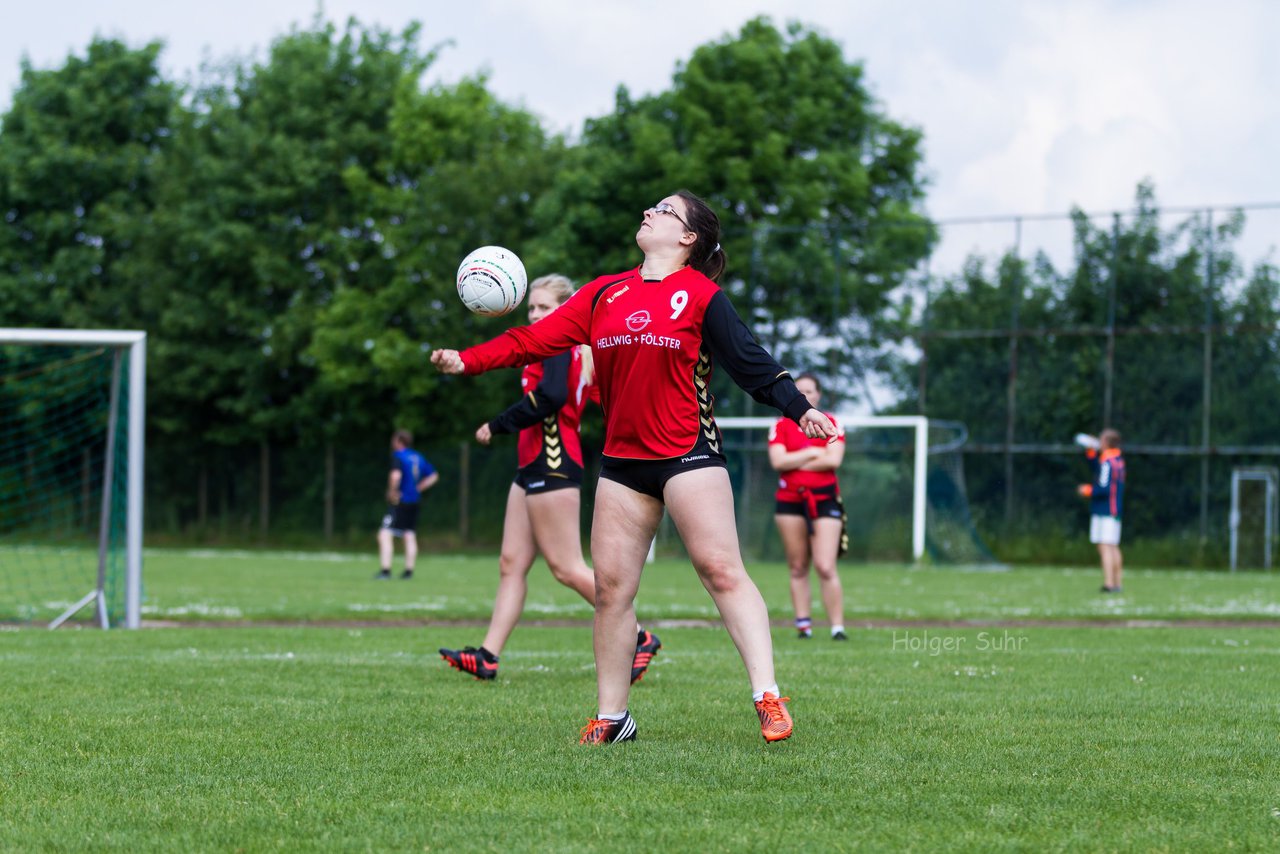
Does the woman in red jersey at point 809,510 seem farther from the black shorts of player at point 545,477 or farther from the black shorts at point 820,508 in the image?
the black shorts of player at point 545,477

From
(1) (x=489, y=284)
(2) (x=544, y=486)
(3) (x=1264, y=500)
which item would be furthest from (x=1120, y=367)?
(1) (x=489, y=284)

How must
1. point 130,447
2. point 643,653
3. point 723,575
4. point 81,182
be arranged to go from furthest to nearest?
point 81,182 < point 130,447 < point 643,653 < point 723,575

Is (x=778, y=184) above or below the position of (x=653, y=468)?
above

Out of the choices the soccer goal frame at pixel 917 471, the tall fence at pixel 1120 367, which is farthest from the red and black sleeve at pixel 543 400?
the tall fence at pixel 1120 367

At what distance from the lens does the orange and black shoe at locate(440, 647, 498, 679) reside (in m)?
7.95

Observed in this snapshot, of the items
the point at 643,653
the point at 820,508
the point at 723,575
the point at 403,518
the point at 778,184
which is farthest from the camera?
the point at 778,184

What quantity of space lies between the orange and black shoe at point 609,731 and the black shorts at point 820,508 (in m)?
5.23

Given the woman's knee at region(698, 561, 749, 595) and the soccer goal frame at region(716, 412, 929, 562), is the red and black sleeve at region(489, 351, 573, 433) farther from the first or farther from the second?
the soccer goal frame at region(716, 412, 929, 562)

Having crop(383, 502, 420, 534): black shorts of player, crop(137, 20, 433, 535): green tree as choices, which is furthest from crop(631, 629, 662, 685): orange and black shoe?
crop(137, 20, 433, 535): green tree

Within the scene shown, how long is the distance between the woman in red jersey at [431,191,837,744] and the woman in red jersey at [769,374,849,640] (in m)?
5.09

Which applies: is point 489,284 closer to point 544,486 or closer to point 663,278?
point 663,278

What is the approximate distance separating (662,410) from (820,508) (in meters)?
5.61

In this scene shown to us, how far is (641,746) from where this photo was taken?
5.70m

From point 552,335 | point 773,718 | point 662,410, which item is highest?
point 552,335
